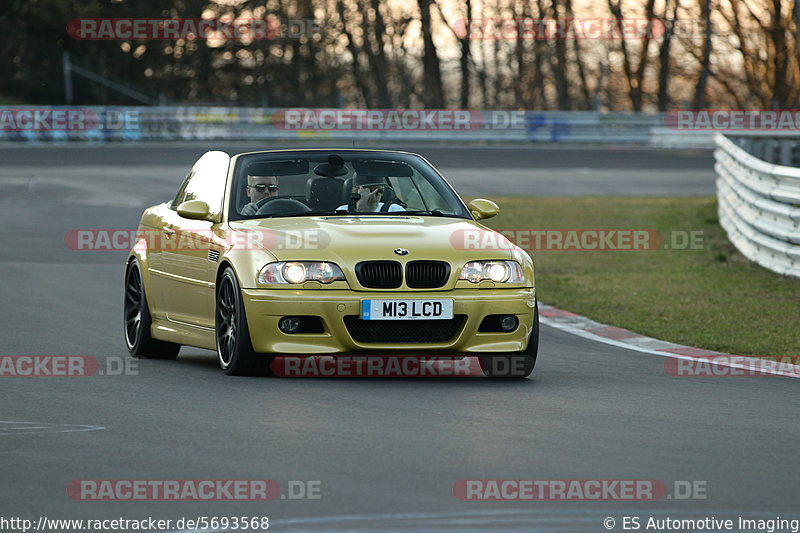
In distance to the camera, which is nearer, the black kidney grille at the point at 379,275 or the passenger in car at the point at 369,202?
the black kidney grille at the point at 379,275

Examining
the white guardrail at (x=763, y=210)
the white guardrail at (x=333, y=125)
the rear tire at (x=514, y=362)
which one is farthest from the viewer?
the white guardrail at (x=333, y=125)

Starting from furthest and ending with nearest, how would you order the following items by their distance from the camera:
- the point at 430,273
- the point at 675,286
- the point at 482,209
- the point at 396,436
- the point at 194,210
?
the point at 675,286, the point at 482,209, the point at 194,210, the point at 430,273, the point at 396,436

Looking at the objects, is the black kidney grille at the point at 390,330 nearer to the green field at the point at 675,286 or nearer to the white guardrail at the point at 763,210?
the green field at the point at 675,286

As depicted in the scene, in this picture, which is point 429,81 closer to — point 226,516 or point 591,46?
point 591,46

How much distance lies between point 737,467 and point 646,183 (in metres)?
28.3

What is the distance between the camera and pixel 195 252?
10.3m

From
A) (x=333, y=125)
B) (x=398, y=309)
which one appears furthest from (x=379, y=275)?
(x=333, y=125)

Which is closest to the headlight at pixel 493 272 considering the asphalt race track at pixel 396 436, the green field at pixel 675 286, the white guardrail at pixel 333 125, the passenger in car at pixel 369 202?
the asphalt race track at pixel 396 436

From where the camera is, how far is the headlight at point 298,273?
9.23m

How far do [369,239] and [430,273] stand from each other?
43 cm

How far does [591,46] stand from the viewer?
60.8 metres

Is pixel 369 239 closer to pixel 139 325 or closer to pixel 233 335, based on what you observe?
pixel 233 335

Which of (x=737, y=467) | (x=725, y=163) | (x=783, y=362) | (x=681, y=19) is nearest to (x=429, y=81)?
(x=681, y=19)

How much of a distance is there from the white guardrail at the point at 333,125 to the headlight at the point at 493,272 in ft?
119
